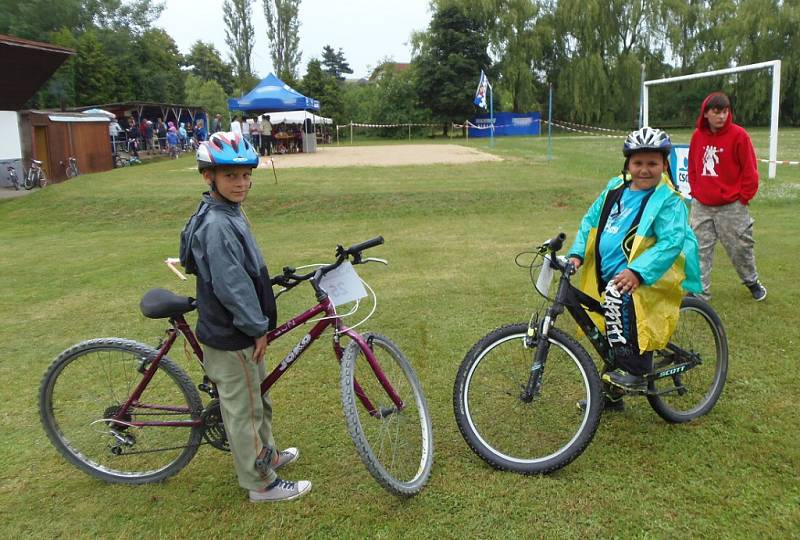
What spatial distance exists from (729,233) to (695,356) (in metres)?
2.46

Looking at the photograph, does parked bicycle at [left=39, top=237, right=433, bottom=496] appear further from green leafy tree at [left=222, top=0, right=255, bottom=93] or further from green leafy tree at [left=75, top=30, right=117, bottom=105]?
green leafy tree at [left=222, top=0, right=255, bottom=93]

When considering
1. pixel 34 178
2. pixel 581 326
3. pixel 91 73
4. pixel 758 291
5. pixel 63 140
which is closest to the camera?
pixel 581 326

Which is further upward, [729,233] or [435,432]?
[729,233]

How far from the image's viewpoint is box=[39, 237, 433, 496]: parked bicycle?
10.0ft

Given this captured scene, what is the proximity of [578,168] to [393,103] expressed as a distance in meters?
35.0

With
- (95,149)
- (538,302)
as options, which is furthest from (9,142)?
(538,302)

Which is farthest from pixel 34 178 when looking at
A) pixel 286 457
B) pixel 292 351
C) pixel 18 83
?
pixel 292 351

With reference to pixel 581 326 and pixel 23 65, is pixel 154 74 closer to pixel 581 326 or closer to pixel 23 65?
Answer: pixel 23 65

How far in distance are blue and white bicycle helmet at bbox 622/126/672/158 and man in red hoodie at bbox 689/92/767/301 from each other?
2548 mm

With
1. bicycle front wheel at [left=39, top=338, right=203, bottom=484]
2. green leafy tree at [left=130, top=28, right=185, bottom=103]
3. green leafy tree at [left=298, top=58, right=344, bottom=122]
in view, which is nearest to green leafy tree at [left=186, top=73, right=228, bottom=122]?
green leafy tree at [left=130, top=28, right=185, bottom=103]

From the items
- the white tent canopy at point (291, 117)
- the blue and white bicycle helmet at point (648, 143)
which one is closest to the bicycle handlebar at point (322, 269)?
the blue and white bicycle helmet at point (648, 143)

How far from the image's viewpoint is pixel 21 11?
46750 mm

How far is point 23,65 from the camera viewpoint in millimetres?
17312

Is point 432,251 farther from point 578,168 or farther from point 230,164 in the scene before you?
point 578,168
